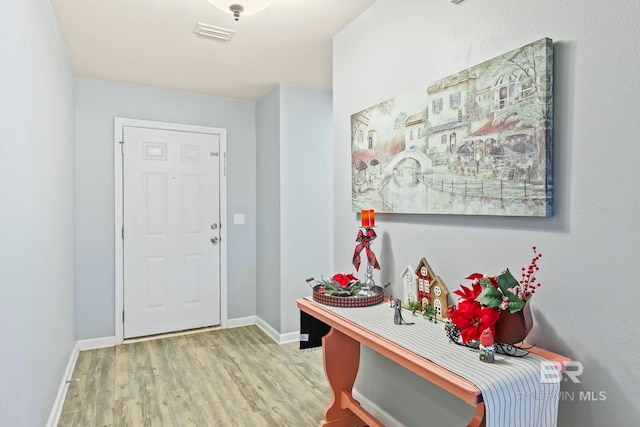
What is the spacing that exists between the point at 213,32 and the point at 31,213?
1.51 metres

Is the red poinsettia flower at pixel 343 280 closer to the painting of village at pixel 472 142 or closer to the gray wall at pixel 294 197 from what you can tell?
the painting of village at pixel 472 142

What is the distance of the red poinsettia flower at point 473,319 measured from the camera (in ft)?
4.14

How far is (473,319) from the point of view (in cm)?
131

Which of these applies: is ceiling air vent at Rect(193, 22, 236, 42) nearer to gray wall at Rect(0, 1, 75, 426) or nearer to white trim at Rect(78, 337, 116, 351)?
gray wall at Rect(0, 1, 75, 426)

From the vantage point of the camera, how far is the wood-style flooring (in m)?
2.28

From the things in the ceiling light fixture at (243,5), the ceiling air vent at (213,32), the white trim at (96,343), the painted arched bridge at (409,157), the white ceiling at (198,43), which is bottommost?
the white trim at (96,343)

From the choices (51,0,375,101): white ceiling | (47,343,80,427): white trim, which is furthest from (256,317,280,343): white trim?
(51,0,375,101): white ceiling

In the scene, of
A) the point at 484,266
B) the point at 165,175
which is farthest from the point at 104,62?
the point at 484,266

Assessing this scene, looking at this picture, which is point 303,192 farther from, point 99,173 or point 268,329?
point 99,173

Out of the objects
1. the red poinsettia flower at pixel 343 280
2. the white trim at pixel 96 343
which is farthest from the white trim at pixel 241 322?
the red poinsettia flower at pixel 343 280

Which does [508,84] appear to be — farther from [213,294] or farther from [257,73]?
[213,294]

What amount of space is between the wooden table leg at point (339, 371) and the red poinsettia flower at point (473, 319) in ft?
2.95

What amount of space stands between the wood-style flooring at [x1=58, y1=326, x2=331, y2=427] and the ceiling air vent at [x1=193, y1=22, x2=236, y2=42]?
2346 millimetres

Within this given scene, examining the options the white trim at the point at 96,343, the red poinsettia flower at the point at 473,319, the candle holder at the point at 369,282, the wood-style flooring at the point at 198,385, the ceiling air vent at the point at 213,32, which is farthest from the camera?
the white trim at the point at 96,343
